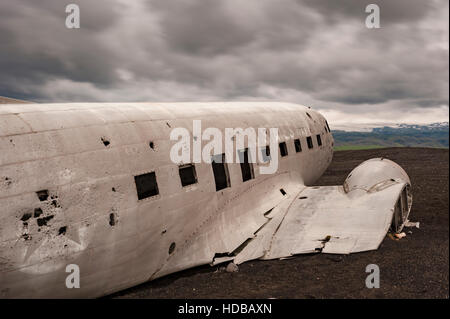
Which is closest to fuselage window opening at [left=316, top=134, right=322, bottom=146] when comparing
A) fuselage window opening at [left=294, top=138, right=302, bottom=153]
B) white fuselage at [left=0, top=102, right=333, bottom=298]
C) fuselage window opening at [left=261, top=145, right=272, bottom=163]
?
fuselage window opening at [left=294, top=138, right=302, bottom=153]

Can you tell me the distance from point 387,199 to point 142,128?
922 centimetres

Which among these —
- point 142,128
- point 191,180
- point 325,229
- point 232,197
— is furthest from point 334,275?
point 142,128

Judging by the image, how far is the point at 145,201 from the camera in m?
8.94

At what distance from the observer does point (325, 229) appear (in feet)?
37.8

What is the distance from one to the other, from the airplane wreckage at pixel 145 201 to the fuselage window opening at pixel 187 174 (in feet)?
0.11

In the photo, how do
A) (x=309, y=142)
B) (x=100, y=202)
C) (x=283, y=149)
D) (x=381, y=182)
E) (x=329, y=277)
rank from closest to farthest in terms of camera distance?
(x=100, y=202) < (x=329, y=277) < (x=381, y=182) < (x=283, y=149) < (x=309, y=142)

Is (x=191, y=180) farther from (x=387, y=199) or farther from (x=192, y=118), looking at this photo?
(x=387, y=199)

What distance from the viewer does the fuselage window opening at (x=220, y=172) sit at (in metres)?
11.3

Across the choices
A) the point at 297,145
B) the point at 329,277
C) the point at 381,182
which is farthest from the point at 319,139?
the point at 329,277

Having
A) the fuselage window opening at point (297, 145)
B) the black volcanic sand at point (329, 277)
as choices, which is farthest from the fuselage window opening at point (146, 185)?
the fuselage window opening at point (297, 145)

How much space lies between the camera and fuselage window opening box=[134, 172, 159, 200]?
8844 mm

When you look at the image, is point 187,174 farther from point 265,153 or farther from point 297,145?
point 297,145

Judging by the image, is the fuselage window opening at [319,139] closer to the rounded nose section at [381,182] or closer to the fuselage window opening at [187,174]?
the rounded nose section at [381,182]

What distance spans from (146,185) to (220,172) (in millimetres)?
3298
